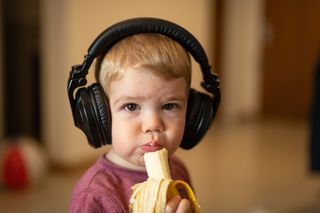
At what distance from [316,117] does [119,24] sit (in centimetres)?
188

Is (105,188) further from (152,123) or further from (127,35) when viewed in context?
(127,35)

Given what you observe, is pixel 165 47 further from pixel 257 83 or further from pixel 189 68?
pixel 257 83

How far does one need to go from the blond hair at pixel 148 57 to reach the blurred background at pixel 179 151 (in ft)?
3.21

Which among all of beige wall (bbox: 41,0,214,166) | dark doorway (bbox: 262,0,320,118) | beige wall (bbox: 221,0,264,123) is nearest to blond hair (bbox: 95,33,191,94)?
beige wall (bbox: 41,0,214,166)

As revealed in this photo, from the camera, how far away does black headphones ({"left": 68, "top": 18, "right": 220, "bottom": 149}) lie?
0.77 m

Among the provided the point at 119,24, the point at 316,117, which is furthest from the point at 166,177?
the point at 316,117

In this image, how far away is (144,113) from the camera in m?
0.77

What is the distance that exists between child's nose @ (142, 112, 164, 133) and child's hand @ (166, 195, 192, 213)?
0.11 metres

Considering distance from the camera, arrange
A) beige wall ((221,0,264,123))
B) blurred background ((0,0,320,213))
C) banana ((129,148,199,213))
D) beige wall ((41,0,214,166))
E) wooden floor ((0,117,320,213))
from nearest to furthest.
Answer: banana ((129,148,199,213)), wooden floor ((0,117,320,213)), blurred background ((0,0,320,213)), beige wall ((41,0,214,166)), beige wall ((221,0,264,123))

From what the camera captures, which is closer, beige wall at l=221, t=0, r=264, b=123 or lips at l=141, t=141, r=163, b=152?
lips at l=141, t=141, r=163, b=152

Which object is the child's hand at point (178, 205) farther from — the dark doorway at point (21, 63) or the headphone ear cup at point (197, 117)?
the dark doorway at point (21, 63)

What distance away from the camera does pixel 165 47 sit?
778mm

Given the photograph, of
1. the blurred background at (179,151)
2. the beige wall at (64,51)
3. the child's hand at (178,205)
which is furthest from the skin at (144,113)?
the beige wall at (64,51)

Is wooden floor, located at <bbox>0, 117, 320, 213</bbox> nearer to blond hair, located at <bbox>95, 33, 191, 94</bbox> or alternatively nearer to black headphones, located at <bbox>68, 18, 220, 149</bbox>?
black headphones, located at <bbox>68, 18, 220, 149</bbox>
